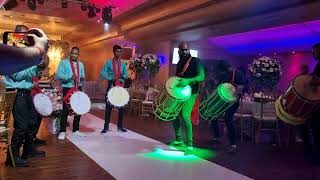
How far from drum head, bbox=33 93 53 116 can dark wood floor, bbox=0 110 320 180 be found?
2.12 ft

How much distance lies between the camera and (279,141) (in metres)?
6.31

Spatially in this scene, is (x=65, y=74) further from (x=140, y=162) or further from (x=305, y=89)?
(x=305, y=89)

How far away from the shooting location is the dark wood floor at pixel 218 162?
163 inches

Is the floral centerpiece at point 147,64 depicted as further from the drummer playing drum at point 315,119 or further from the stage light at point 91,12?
the drummer playing drum at point 315,119

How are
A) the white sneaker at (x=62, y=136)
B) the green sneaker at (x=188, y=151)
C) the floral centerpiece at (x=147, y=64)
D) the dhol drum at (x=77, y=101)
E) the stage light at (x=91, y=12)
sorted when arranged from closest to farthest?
the green sneaker at (x=188, y=151)
the dhol drum at (x=77, y=101)
the white sneaker at (x=62, y=136)
the floral centerpiece at (x=147, y=64)
the stage light at (x=91, y=12)

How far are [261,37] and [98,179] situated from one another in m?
7.49

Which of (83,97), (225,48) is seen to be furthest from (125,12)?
(83,97)

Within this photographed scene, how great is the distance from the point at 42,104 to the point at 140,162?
1.54 meters

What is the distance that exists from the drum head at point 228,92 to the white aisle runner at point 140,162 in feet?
3.60

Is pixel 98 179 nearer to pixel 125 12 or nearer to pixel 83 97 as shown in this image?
pixel 83 97

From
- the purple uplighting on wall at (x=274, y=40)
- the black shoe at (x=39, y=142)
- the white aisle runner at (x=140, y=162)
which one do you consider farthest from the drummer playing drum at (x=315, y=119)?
the black shoe at (x=39, y=142)

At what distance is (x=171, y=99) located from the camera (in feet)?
16.8

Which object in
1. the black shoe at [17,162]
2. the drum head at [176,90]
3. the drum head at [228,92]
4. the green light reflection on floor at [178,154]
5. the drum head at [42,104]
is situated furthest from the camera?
the drum head at [228,92]

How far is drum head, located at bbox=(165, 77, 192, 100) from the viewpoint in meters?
5.10
